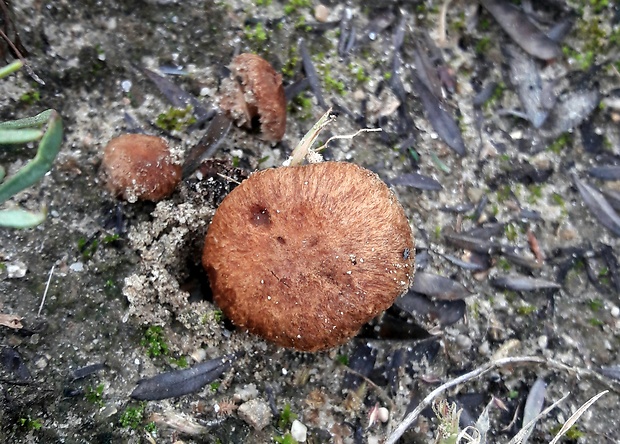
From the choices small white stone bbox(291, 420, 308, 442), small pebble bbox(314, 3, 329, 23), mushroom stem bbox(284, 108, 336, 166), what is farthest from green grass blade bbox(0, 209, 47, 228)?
small pebble bbox(314, 3, 329, 23)

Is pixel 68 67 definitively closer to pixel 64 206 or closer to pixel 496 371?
pixel 64 206

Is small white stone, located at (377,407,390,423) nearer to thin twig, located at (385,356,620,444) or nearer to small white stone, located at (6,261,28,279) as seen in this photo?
thin twig, located at (385,356,620,444)

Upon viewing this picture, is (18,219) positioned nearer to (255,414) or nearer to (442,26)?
(255,414)

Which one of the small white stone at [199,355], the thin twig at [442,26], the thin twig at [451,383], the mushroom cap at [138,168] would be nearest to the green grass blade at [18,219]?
the mushroom cap at [138,168]

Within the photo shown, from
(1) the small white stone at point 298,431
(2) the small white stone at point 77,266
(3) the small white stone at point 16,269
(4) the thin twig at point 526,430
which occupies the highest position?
(3) the small white stone at point 16,269

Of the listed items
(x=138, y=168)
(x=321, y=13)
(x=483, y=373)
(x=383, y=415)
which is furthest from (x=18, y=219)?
(x=483, y=373)

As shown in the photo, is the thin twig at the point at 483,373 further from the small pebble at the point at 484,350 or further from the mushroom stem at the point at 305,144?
the mushroom stem at the point at 305,144
